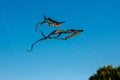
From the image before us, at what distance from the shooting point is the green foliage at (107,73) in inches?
3450

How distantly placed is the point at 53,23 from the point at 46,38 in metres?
0.99

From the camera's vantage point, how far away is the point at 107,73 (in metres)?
88.9

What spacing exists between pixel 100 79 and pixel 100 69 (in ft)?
11.8

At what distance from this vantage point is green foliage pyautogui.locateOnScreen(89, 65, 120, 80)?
87625 mm

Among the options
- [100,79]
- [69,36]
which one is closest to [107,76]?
[100,79]

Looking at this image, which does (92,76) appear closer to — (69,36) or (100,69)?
(100,69)

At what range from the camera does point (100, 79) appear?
88.0 meters

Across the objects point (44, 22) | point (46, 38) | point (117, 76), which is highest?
point (117, 76)

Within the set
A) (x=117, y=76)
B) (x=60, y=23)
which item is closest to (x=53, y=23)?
(x=60, y=23)

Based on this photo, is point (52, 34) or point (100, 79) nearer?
point (52, 34)

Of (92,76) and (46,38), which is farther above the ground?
(92,76)

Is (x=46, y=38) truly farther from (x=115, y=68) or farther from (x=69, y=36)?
(x=115, y=68)

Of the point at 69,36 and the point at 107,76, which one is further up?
the point at 107,76

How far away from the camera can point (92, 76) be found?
3595 inches
